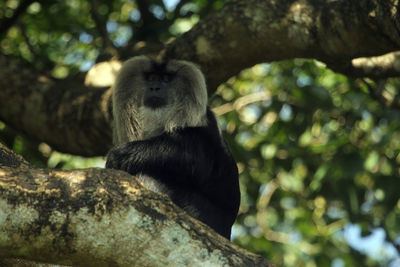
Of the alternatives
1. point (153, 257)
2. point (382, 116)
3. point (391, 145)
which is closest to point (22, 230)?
point (153, 257)

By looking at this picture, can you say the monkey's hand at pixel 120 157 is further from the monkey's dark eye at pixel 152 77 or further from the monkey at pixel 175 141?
the monkey's dark eye at pixel 152 77

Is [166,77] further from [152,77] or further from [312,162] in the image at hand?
[312,162]

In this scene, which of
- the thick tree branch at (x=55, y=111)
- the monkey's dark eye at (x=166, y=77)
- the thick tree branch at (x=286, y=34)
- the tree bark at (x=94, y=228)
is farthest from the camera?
the thick tree branch at (x=55, y=111)

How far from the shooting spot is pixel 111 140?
5.45 metres

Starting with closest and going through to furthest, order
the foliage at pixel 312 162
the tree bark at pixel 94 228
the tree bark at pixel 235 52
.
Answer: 1. the tree bark at pixel 94 228
2. the tree bark at pixel 235 52
3. the foliage at pixel 312 162

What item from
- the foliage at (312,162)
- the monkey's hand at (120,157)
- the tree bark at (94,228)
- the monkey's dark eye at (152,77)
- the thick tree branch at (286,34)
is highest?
the tree bark at (94,228)

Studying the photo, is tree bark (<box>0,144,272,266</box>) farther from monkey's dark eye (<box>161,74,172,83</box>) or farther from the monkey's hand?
monkey's dark eye (<box>161,74,172,83</box>)

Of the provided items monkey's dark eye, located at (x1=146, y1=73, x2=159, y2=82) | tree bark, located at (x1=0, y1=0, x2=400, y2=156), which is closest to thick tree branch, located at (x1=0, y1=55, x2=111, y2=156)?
tree bark, located at (x1=0, y1=0, x2=400, y2=156)

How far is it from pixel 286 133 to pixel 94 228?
413cm

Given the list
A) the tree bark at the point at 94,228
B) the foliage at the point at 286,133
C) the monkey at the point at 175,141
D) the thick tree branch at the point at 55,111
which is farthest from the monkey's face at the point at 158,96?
the tree bark at the point at 94,228

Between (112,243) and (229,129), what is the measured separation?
14.3 feet

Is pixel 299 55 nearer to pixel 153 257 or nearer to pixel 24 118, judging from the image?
pixel 24 118

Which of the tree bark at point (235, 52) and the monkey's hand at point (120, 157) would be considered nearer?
the tree bark at point (235, 52)

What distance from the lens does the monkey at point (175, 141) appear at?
4535mm
